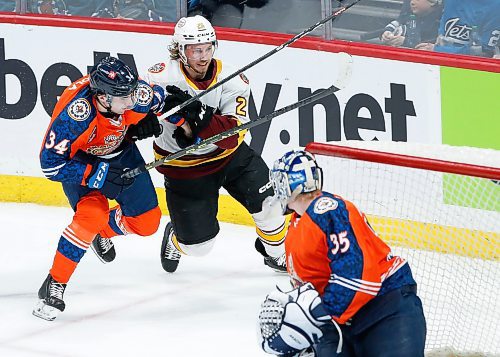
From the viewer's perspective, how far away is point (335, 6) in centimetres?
571

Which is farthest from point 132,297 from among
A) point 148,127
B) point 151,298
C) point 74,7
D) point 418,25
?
point 418,25

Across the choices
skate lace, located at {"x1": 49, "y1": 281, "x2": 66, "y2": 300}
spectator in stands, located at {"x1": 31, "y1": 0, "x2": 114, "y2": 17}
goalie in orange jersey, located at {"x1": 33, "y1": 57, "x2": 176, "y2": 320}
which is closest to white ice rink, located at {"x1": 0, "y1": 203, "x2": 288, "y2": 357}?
skate lace, located at {"x1": 49, "y1": 281, "x2": 66, "y2": 300}

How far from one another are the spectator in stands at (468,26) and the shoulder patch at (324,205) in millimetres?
2764

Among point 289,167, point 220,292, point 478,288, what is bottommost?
point 220,292

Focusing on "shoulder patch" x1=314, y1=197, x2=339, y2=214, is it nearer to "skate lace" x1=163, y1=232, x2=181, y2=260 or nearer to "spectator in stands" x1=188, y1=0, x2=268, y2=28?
"skate lace" x1=163, y1=232, x2=181, y2=260

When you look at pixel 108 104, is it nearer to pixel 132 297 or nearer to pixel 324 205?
pixel 132 297

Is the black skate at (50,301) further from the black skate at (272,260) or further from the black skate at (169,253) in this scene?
the black skate at (272,260)

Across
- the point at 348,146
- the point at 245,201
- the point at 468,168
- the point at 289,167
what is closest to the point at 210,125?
the point at 245,201

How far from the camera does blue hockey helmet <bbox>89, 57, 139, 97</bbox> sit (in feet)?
13.9

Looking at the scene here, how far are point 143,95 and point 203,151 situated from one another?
0.41 meters

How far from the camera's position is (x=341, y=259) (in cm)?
286

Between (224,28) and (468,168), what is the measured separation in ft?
8.14

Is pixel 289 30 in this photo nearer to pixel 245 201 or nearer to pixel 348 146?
pixel 245 201

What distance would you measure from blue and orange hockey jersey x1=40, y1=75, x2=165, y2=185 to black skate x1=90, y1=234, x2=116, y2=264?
0.66 metres
